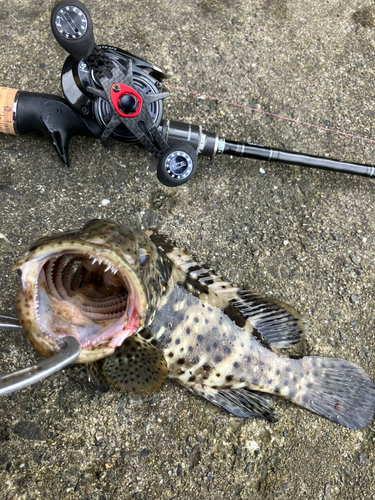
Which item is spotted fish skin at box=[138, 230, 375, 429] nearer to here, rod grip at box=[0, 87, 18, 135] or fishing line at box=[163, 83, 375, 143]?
rod grip at box=[0, 87, 18, 135]

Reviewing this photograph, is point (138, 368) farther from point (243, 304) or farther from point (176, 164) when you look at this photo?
point (176, 164)

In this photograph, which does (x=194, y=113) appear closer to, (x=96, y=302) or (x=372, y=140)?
(x=372, y=140)

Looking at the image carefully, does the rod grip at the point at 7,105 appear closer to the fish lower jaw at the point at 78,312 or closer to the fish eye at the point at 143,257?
the fish lower jaw at the point at 78,312

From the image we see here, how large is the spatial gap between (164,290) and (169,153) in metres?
0.88

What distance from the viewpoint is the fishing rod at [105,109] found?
94.8 inches

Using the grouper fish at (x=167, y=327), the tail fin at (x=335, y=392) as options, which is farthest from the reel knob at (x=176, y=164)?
the tail fin at (x=335, y=392)

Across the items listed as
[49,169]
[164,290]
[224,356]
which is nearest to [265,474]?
[224,356]

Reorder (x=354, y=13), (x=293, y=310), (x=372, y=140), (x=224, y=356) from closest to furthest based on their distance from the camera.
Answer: (x=224, y=356)
(x=293, y=310)
(x=372, y=140)
(x=354, y=13)

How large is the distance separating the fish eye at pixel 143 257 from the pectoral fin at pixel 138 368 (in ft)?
1.73

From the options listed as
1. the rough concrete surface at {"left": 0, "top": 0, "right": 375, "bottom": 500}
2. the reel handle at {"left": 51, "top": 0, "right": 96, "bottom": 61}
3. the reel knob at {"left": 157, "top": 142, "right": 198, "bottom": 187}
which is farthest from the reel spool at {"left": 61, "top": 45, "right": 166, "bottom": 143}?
the rough concrete surface at {"left": 0, "top": 0, "right": 375, "bottom": 500}

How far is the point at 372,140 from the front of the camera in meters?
3.71

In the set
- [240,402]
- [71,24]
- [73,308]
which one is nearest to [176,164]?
[71,24]

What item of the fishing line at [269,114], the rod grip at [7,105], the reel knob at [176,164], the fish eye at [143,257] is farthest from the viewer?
the fishing line at [269,114]

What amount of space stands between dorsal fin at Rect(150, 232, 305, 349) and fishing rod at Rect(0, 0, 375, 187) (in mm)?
524
